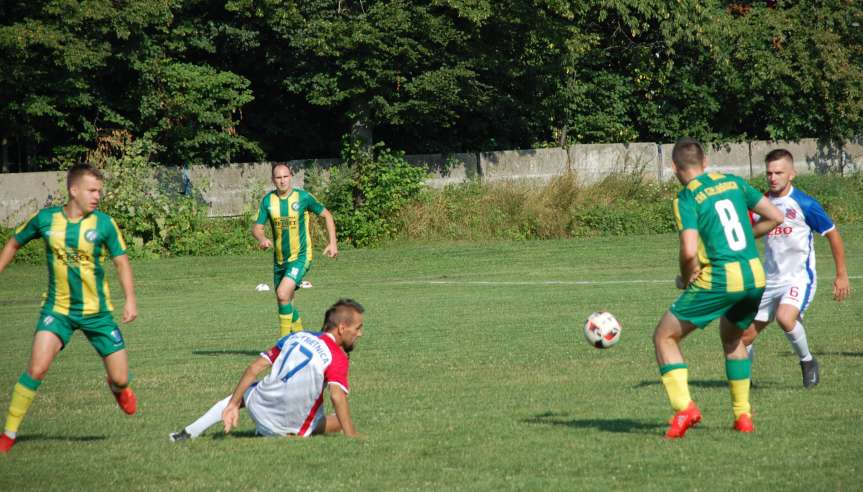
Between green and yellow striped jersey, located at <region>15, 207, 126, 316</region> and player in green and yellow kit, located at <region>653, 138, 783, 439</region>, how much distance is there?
4276 millimetres

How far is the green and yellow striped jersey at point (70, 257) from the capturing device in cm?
819

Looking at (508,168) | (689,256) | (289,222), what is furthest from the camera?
(508,168)

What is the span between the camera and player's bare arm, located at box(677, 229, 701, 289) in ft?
24.0

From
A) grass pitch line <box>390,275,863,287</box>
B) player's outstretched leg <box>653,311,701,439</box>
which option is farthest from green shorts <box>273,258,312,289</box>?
grass pitch line <box>390,275,863,287</box>

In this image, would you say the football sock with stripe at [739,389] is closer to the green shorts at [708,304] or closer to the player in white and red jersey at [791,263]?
the green shorts at [708,304]

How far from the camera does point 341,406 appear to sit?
24.9 ft

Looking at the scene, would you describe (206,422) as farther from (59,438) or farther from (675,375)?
(675,375)

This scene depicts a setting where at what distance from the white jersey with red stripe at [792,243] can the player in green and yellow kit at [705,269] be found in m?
2.81

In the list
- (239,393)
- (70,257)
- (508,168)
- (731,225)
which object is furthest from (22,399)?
(508,168)

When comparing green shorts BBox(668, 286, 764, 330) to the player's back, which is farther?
the player's back

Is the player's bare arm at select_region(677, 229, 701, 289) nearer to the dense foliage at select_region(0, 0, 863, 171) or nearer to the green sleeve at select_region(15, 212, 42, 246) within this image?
the green sleeve at select_region(15, 212, 42, 246)

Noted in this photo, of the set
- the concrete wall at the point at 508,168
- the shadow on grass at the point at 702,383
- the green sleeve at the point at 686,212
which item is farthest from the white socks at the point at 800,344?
the concrete wall at the point at 508,168

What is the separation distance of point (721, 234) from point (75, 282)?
487cm

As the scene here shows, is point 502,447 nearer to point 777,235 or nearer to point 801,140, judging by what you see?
point 777,235
